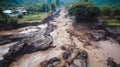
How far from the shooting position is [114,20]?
4200cm

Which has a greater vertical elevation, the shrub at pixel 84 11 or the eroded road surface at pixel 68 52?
the shrub at pixel 84 11

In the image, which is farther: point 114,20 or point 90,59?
point 114,20

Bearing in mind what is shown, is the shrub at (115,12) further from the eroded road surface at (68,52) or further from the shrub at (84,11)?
the eroded road surface at (68,52)

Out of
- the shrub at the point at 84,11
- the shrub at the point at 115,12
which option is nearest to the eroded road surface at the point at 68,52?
the shrub at the point at 84,11

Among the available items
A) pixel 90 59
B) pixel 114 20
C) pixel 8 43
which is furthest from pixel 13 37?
pixel 114 20

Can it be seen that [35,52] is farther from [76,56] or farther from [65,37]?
Answer: [65,37]

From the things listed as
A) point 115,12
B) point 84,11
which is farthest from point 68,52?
point 115,12

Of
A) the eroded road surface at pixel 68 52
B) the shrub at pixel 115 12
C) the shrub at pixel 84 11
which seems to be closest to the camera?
the eroded road surface at pixel 68 52

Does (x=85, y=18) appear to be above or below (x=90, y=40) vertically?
above

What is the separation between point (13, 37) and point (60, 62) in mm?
11919

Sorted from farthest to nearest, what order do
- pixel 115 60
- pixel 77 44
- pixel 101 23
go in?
1. pixel 101 23
2. pixel 77 44
3. pixel 115 60

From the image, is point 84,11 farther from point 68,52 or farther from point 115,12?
point 68,52

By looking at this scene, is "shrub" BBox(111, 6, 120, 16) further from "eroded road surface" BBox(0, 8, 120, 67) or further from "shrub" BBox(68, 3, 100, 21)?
"eroded road surface" BBox(0, 8, 120, 67)

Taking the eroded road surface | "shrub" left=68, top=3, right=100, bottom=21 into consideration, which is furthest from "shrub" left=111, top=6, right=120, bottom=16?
the eroded road surface
